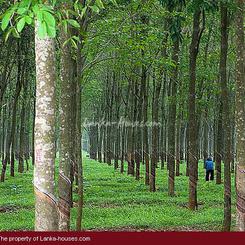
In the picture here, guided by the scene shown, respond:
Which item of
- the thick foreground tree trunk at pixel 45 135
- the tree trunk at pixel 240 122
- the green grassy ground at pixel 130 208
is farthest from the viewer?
the green grassy ground at pixel 130 208

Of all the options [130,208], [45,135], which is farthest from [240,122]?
[130,208]

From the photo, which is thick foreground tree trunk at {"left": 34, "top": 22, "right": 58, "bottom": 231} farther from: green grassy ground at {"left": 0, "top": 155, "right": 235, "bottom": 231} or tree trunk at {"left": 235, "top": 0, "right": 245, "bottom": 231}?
green grassy ground at {"left": 0, "top": 155, "right": 235, "bottom": 231}

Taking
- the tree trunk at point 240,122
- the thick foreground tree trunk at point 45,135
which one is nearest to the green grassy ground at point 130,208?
the tree trunk at point 240,122

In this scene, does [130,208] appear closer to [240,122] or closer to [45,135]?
[240,122]

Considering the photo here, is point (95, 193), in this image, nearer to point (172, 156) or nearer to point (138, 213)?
point (172, 156)

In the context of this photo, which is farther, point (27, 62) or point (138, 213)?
point (27, 62)

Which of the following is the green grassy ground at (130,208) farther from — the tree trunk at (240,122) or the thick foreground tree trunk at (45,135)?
the thick foreground tree trunk at (45,135)

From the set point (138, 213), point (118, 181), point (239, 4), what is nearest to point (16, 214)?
point (138, 213)

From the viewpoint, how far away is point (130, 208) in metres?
17.0

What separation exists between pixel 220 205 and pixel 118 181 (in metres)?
10.5

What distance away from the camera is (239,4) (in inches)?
401

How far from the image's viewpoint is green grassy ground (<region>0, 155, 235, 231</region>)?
13.9 m

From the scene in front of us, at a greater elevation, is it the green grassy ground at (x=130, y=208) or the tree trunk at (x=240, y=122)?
the tree trunk at (x=240, y=122)

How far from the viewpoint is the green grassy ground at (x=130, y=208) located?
13859 mm
